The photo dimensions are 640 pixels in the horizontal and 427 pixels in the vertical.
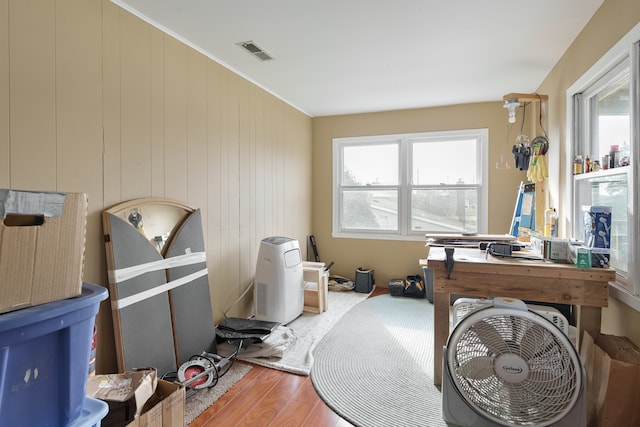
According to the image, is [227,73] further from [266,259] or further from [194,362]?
[194,362]

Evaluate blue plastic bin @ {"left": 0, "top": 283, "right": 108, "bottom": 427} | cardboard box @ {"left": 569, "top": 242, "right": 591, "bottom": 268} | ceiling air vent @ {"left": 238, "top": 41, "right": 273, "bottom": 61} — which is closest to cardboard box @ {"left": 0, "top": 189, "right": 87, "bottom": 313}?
blue plastic bin @ {"left": 0, "top": 283, "right": 108, "bottom": 427}

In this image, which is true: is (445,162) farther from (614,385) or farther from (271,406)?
(271,406)

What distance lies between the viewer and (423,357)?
251 centimetres

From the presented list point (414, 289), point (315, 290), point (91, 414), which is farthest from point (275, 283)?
point (91, 414)

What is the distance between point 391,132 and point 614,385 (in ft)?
11.5

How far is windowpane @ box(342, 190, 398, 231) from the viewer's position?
453 centimetres

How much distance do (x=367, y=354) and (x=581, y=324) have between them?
139cm

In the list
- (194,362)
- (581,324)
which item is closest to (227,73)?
(194,362)

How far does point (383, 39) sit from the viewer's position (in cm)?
243

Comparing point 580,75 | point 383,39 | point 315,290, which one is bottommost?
point 315,290

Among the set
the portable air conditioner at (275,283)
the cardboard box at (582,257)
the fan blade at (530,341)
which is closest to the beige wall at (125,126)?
the portable air conditioner at (275,283)

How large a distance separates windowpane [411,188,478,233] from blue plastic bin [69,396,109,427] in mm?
3849

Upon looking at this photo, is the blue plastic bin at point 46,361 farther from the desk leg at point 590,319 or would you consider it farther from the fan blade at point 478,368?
the desk leg at point 590,319

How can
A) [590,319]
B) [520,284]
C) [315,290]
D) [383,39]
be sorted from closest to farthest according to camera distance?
[590,319]
[520,284]
[383,39]
[315,290]
